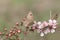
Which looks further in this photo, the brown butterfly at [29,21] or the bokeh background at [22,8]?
the bokeh background at [22,8]

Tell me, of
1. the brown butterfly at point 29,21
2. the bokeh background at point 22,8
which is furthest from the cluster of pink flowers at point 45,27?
the bokeh background at point 22,8

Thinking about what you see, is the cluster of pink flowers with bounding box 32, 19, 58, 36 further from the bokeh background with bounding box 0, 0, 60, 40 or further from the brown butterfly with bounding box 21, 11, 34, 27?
the bokeh background with bounding box 0, 0, 60, 40

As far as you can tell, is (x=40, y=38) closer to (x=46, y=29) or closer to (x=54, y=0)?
(x=46, y=29)

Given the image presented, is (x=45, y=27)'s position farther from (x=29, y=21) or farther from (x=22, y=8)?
(x=22, y=8)

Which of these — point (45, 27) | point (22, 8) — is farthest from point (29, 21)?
point (22, 8)

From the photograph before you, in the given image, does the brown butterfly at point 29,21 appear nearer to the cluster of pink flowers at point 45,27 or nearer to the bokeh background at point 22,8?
the cluster of pink flowers at point 45,27

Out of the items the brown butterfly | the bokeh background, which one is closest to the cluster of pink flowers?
the brown butterfly

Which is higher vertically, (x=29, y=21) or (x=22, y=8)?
(x=22, y=8)

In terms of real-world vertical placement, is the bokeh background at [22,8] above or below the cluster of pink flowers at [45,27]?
above

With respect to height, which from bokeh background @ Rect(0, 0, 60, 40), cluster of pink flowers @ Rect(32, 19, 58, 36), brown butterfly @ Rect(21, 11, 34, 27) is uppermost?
bokeh background @ Rect(0, 0, 60, 40)

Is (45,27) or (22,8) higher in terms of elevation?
(22,8)

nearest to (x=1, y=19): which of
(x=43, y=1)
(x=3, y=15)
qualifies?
(x=3, y=15)

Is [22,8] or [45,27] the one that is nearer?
[45,27]
